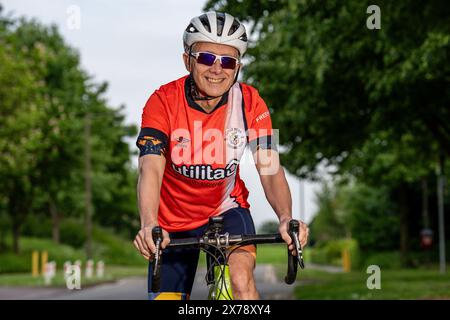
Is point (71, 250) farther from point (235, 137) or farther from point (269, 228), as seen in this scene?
point (235, 137)

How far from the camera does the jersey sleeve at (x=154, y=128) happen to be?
4.03m

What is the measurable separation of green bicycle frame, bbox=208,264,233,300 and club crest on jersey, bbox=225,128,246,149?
73 centimetres

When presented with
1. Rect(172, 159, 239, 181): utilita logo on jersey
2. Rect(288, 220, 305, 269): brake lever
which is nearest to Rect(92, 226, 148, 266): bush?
Rect(172, 159, 239, 181): utilita logo on jersey

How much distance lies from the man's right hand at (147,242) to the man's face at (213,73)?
97cm

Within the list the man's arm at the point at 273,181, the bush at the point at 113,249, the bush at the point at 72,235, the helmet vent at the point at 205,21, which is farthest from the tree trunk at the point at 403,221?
the helmet vent at the point at 205,21

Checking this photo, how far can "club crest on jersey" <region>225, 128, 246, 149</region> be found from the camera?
4.22 meters

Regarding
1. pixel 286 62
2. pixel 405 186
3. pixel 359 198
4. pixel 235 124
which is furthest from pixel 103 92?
pixel 235 124

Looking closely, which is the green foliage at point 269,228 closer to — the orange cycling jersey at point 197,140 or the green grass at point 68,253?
the orange cycling jersey at point 197,140

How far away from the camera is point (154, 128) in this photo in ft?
13.4

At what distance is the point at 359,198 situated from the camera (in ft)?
147

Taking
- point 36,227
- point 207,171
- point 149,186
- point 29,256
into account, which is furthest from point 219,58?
point 36,227

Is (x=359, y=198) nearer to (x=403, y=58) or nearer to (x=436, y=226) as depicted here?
(x=436, y=226)

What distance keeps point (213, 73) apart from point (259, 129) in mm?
386

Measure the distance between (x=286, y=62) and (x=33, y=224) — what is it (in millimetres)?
40243
